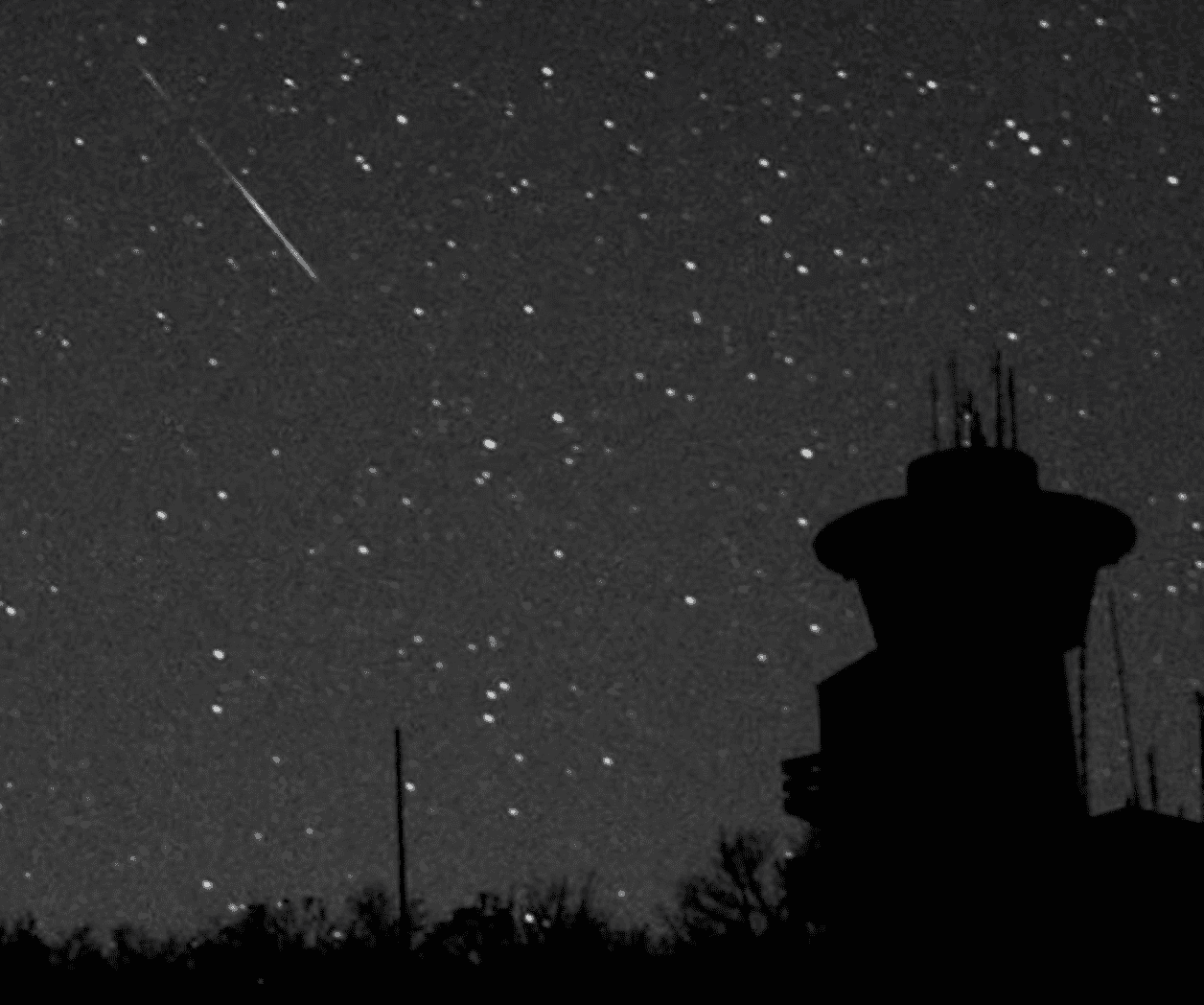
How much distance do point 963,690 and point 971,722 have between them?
39.2 inches

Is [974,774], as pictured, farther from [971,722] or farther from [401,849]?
[401,849]

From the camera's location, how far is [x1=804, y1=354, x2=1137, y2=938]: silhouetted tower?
859 inches

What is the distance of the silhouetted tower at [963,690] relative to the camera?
21812 mm

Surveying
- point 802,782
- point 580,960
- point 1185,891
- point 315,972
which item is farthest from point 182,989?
point 1185,891

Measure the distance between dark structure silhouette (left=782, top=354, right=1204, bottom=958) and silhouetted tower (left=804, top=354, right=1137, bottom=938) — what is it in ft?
0.08

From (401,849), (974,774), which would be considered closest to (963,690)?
(974,774)

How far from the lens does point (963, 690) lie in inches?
898

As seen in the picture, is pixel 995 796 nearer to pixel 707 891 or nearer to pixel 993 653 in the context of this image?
pixel 993 653

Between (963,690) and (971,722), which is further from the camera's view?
(963,690)

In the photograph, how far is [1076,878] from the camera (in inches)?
894

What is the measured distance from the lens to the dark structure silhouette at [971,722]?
2175 centimetres

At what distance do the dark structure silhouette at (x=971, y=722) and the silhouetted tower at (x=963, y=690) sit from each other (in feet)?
0.08

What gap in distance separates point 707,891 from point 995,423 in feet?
89.1

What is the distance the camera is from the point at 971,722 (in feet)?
71.6
